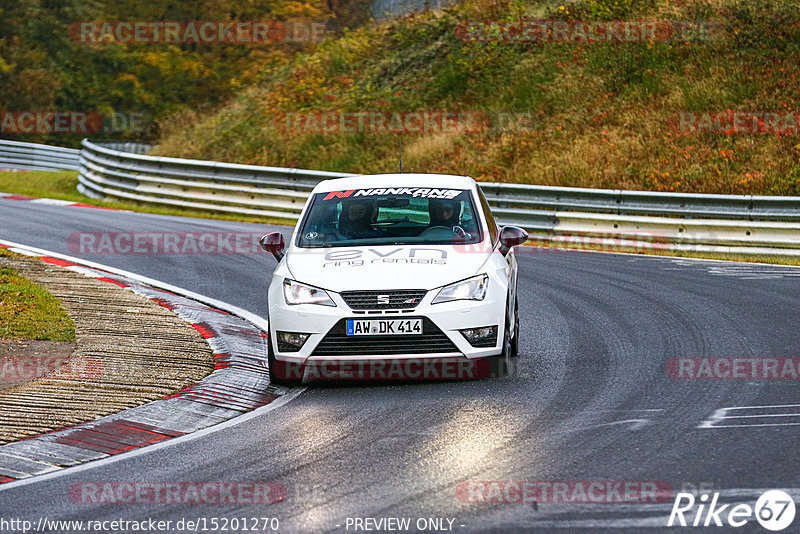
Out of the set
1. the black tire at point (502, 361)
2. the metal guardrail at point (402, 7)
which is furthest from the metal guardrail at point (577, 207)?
the metal guardrail at point (402, 7)

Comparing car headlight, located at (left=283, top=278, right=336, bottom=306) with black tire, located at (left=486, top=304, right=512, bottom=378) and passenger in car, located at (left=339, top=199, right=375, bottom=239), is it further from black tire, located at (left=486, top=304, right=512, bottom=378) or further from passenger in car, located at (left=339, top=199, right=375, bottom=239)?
black tire, located at (left=486, top=304, right=512, bottom=378)

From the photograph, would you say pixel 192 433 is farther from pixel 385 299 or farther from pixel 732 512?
pixel 732 512

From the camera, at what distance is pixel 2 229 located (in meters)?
19.1

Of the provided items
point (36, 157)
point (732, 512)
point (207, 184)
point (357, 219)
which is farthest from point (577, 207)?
point (36, 157)

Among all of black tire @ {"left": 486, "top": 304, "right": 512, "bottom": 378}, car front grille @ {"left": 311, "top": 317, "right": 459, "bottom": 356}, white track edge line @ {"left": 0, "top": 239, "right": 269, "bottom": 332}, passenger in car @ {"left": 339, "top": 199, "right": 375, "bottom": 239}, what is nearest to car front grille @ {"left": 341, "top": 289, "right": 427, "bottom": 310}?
car front grille @ {"left": 311, "top": 317, "right": 459, "bottom": 356}

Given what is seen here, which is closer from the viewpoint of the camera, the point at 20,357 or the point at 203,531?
the point at 203,531

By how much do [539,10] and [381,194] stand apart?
80.0 ft

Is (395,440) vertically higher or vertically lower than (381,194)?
lower

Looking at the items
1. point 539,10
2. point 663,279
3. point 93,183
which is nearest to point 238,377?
point 663,279

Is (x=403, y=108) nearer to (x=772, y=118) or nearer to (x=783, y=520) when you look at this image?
(x=772, y=118)

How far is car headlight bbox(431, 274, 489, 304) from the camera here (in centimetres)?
864

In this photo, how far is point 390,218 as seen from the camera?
985 cm

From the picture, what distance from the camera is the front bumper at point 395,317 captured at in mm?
8539

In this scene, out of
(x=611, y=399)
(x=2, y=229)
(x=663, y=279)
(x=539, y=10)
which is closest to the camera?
(x=611, y=399)
